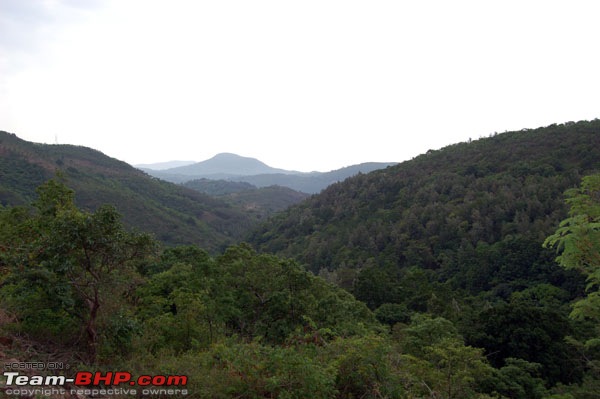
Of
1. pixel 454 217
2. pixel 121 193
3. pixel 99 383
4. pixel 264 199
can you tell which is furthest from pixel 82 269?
pixel 264 199

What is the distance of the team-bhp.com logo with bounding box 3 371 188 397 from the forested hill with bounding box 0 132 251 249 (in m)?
45.4

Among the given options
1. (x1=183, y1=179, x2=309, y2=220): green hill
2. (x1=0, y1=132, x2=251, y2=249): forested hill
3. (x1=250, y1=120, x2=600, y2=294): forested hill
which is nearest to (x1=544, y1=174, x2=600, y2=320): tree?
(x1=250, y1=120, x2=600, y2=294): forested hill

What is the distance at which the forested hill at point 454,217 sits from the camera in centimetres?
3659

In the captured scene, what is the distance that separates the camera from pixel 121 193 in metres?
77.8

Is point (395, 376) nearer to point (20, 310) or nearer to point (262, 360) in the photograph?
point (262, 360)

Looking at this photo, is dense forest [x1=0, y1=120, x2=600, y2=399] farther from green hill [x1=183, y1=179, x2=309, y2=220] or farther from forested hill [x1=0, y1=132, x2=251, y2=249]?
green hill [x1=183, y1=179, x2=309, y2=220]

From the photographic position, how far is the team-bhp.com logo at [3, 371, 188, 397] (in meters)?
5.92

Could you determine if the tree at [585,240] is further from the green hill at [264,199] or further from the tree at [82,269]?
the green hill at [264,199]

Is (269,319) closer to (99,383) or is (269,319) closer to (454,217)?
(99,383)

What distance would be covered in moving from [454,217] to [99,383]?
48.3 metres

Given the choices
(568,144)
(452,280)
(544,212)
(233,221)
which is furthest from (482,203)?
(233,221)

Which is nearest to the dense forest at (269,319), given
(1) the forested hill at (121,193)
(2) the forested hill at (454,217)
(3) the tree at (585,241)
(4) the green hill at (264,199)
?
(3) the tree at (585,241)

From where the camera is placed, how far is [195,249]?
55.9 ft

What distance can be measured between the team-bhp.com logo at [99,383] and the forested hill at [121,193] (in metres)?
45.4
